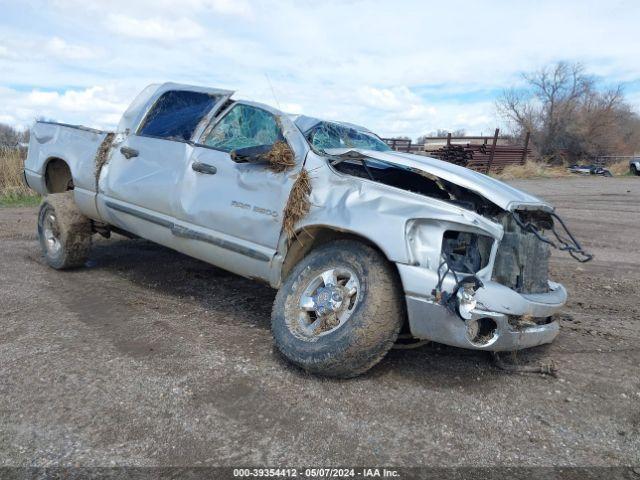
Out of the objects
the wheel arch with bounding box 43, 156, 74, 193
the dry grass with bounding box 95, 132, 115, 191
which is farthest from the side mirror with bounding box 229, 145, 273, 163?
the wheel arch with bounding box 43, 156, 74, 193

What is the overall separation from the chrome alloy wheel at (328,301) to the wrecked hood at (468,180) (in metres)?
0.90

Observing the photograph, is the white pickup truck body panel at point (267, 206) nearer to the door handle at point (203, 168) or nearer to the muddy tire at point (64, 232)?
the door handle at point (203, 168)

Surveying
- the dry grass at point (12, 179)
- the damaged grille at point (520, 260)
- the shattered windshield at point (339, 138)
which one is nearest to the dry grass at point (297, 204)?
the shattered windshield at point (339, 138)

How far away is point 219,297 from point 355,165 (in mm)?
1897

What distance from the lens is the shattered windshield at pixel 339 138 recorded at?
15.0 feet

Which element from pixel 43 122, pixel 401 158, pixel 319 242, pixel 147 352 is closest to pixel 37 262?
pixel 43 122

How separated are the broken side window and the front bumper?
1794 millimetres

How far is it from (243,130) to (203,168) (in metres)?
0.48

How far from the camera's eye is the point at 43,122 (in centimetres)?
639

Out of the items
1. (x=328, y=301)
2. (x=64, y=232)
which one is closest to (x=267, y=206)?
(x=328, y=301)

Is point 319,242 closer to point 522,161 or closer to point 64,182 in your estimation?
point 64,182

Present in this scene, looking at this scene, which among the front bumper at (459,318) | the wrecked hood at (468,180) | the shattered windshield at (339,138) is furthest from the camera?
the shattered windshield at (339,138)

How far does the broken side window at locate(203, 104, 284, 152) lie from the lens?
4.50 m

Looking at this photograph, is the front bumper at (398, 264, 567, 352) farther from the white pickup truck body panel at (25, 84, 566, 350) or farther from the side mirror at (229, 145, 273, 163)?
the side mirror at (229, 145, 273, 163)
